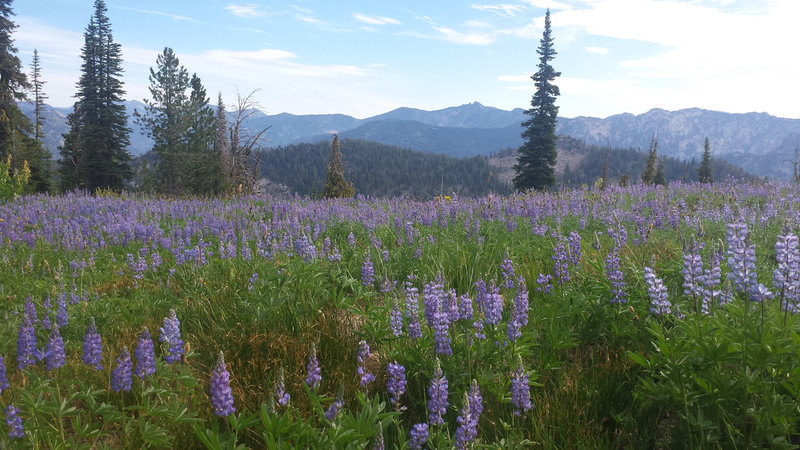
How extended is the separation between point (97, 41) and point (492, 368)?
2412 inches

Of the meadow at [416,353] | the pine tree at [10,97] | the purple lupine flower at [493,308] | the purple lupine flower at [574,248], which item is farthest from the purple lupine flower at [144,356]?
the pine tree at [10,97]

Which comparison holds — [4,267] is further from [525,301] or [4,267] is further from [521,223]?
[521,223]

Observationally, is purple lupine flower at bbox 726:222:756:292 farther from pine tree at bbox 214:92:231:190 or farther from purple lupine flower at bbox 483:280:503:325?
pine tree at bbox 214:92:231:190

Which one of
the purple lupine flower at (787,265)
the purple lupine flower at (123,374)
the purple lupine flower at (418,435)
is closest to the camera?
the purple lupine flower at (418,435)

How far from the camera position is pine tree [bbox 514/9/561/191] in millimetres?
42562

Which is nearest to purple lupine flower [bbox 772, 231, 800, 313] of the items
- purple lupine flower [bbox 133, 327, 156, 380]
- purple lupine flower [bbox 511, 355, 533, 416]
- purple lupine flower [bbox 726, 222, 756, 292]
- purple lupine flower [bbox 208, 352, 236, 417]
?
purple lupine flower [bbox 726, 222, 756, 292]

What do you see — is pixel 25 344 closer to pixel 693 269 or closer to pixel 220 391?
pixel 220 391

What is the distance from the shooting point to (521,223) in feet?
26.6

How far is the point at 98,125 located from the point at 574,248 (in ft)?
177

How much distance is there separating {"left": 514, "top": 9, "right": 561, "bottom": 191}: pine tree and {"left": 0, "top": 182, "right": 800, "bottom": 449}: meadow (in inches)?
1483

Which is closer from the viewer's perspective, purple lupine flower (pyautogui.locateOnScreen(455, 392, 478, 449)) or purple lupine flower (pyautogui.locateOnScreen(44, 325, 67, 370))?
purple lupine flower (pyautogui.locateOnScreen(455, 392, 478, 449))

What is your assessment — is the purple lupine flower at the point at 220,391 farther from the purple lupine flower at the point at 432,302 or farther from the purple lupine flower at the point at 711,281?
the purple lupine flower at the point at 711,281

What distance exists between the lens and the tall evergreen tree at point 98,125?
151 ft

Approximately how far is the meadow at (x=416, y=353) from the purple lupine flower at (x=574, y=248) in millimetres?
23
